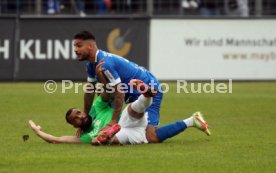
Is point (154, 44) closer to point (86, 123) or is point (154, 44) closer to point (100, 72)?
point (86, 123)

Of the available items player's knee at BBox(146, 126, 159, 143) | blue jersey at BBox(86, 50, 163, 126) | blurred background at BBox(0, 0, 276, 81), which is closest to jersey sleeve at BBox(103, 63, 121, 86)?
blue jersey at BBox(86, 50, 163, 126)

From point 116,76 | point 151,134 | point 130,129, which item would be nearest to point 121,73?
point 116,76

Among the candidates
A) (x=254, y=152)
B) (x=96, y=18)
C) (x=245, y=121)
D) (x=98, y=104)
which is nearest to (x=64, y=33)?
(x=96, y=18)

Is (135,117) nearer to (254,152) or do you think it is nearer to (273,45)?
(254,152)

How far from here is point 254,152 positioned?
10.6 meters

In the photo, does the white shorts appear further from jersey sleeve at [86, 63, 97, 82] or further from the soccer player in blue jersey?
jersey sleeve at [86, 63, 97, 82]

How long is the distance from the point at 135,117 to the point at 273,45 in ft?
43.7

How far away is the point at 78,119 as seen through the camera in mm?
11391

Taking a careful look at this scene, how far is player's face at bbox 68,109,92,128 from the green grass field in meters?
0.31

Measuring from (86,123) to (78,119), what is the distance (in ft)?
0.48

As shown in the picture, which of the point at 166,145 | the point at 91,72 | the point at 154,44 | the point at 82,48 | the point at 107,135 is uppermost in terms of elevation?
the point at 82,48

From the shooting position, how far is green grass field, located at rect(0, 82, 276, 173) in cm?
937

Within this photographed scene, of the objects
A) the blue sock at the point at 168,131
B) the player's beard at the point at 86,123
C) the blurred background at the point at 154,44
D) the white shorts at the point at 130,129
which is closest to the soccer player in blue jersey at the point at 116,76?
the blue sock at the point at 168,131

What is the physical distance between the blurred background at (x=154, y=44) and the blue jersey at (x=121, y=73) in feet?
39.5
